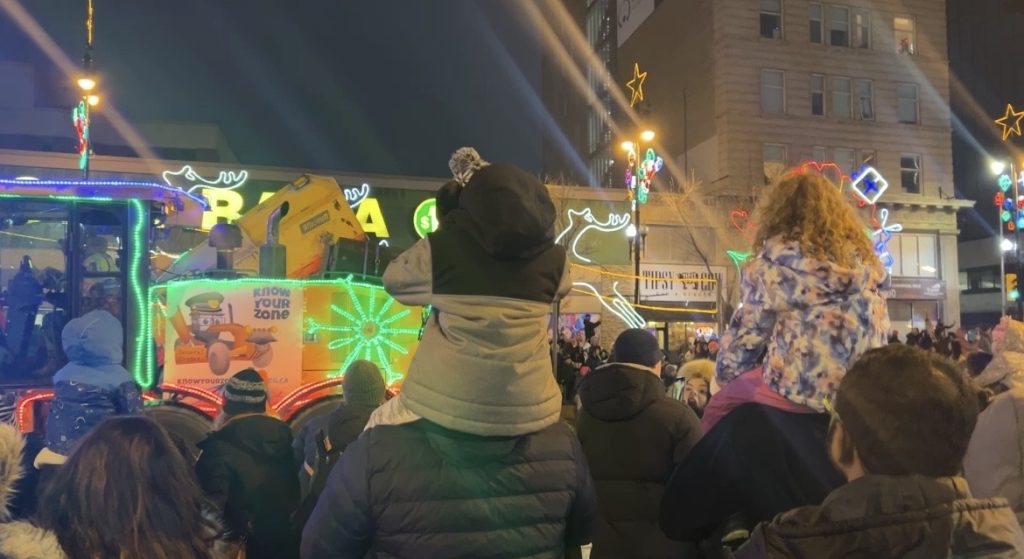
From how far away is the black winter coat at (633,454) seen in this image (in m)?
3.47

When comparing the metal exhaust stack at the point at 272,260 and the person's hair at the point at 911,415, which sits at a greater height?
the metal exhaust stack at the point at 272,260

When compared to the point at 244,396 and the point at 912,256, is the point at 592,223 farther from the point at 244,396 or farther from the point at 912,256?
the point at 244,396

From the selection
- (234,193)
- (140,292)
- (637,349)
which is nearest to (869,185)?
(234,193)

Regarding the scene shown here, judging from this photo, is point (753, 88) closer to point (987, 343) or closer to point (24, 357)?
point (987, 343)

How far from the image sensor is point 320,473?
13.4 ft

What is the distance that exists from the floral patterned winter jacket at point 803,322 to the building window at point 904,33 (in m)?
38.1

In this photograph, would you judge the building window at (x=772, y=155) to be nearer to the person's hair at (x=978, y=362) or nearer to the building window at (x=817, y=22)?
the building window at (x=817, y=22)

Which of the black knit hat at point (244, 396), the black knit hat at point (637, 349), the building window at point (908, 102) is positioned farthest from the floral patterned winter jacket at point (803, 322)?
the building window at point (908, 102)

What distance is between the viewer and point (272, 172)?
86.6ft

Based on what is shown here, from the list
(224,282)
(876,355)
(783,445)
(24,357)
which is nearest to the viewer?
(876,355)

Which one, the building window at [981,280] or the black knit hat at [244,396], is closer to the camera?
the black knit hat at [244,396]

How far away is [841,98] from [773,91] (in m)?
3.59

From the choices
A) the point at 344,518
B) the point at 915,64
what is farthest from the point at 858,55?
the point at 344,518

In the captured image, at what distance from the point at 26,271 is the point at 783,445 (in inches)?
262
